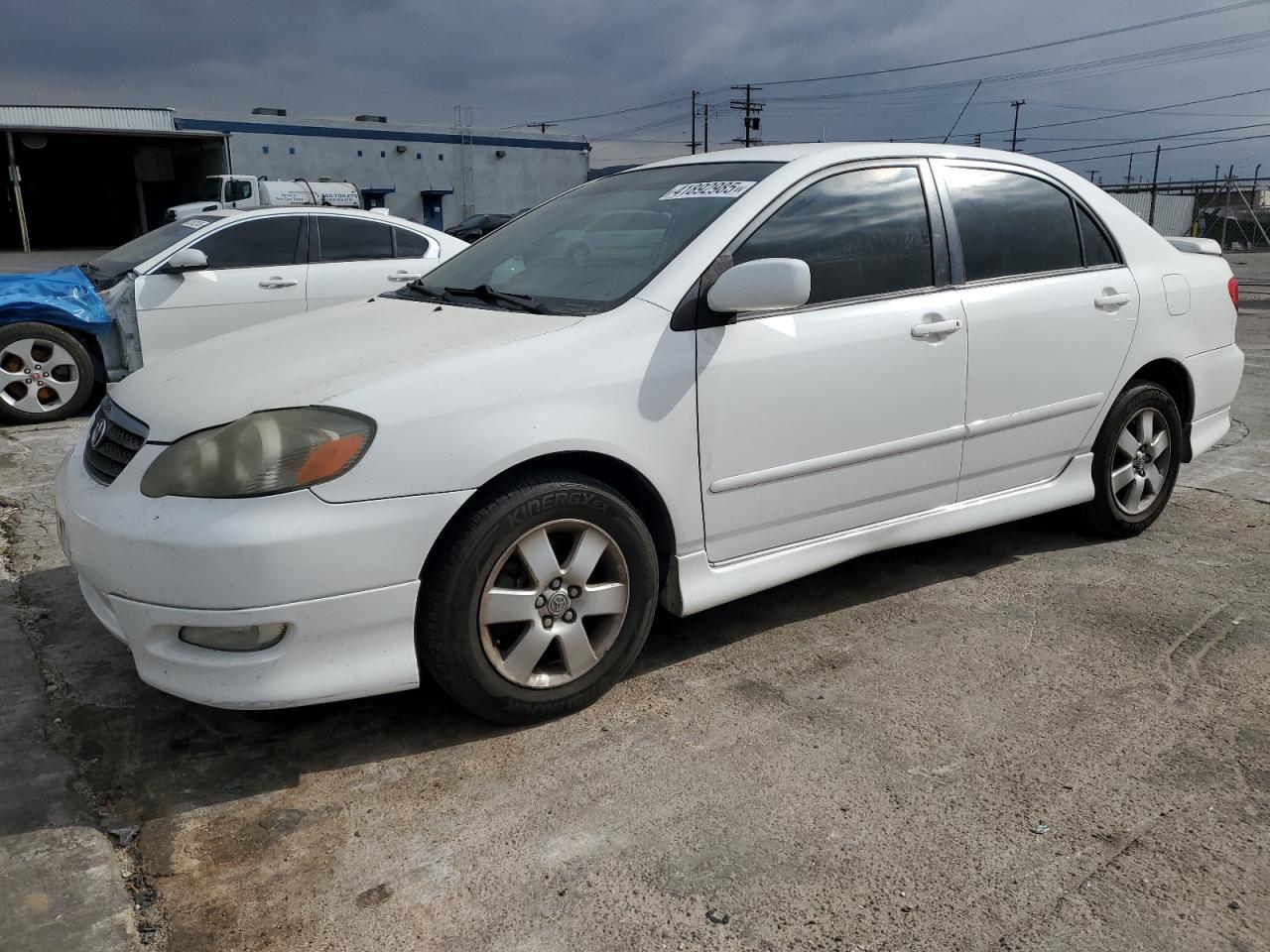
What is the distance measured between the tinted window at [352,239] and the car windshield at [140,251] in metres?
0.79

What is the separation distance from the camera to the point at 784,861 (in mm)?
2348

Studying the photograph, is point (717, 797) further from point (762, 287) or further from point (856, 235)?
point (856, 235)

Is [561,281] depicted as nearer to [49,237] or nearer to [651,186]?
[651,186]

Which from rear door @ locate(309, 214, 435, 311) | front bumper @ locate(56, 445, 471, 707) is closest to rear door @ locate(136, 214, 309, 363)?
rear door @ locate(309, 214, 435, 311)

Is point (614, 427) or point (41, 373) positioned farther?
point (41, 373)

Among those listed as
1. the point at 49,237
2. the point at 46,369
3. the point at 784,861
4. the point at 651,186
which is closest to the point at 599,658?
the point at 784,861

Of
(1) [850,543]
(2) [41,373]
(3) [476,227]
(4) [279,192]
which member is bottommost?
(1) [850,543]

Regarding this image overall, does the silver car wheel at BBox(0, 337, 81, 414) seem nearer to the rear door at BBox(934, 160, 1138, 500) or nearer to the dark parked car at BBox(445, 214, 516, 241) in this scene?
the rear door at BBox(934, 160, 1138, 500)

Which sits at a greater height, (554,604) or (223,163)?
(223,163)

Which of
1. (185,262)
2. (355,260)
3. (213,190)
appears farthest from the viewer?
(213,190)

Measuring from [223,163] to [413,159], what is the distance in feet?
21.8

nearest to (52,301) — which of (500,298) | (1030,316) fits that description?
(500,298)

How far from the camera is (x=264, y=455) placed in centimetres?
254

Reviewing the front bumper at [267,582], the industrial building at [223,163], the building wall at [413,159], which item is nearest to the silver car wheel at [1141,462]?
the front bumper at [267,582]
